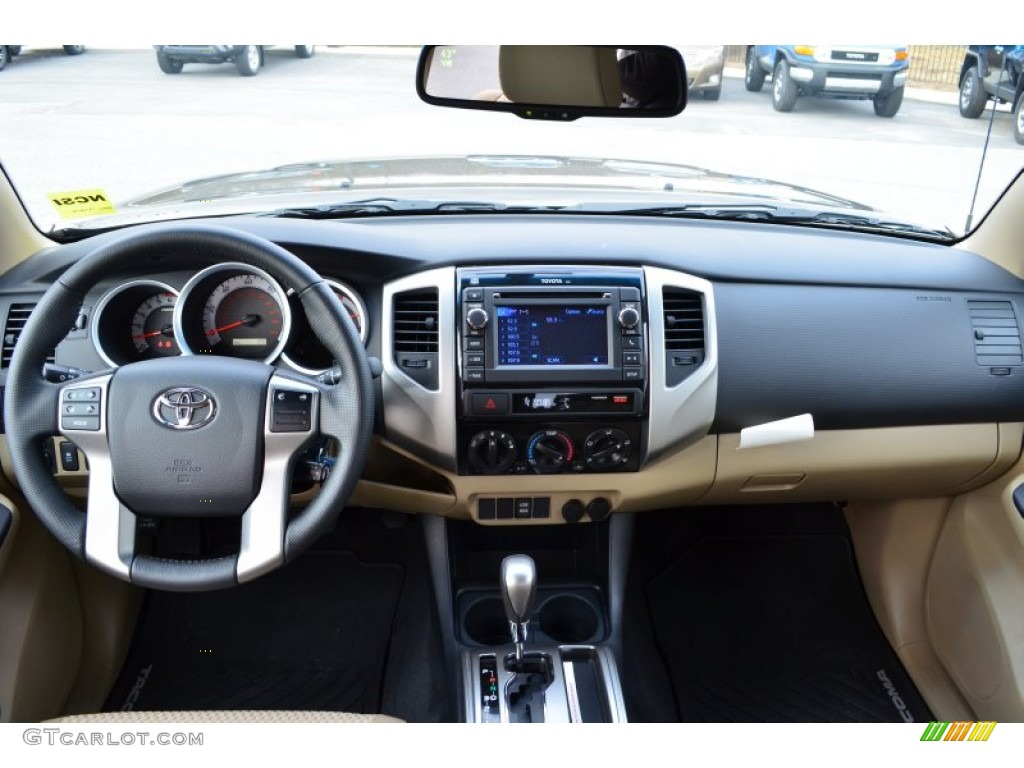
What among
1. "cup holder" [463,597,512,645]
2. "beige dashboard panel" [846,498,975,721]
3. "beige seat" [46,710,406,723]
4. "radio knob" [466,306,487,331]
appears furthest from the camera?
"beige dashboard panel" [846,498,975,721]

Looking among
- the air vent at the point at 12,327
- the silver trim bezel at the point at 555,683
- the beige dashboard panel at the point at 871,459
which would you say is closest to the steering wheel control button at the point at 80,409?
the air vent at the point at 12,327

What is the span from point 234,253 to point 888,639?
2.47 metres

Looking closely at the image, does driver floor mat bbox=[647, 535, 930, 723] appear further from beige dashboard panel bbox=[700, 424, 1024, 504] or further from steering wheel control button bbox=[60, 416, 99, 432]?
steering wheel control button bbox=[60, 416, 99, 432]

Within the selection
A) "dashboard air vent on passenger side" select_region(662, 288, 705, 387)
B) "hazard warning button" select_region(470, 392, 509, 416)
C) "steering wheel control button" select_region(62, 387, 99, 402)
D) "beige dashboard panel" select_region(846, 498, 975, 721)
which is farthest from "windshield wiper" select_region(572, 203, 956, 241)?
"steering wheel control button" select_region(62, 387, 99, 402)

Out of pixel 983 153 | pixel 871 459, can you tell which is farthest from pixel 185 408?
pixel 983 153

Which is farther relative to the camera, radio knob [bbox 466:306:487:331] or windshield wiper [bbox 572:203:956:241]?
windshield wiper [bbox 572:203:956:241]

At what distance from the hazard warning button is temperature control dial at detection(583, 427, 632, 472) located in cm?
25

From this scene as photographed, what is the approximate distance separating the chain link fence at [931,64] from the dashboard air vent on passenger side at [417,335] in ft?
3.41

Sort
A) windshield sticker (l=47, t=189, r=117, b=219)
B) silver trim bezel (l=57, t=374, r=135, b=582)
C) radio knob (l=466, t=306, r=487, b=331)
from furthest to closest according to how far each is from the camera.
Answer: windshield sticker (l=47, t=189, r=117, b=219)
radio knob (l=466, t=306, r=487, b=331)
silver trim bezel (l=57, t=374, r=135, b=582)

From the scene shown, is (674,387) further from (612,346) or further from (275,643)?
(275,643)

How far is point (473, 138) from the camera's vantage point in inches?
138

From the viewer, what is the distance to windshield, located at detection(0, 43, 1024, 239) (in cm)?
256

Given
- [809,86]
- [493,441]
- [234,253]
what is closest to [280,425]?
[234,253]

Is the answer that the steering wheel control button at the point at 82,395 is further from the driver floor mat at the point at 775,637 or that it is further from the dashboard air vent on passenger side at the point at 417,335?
the driver floor mat at the point at 775,637
